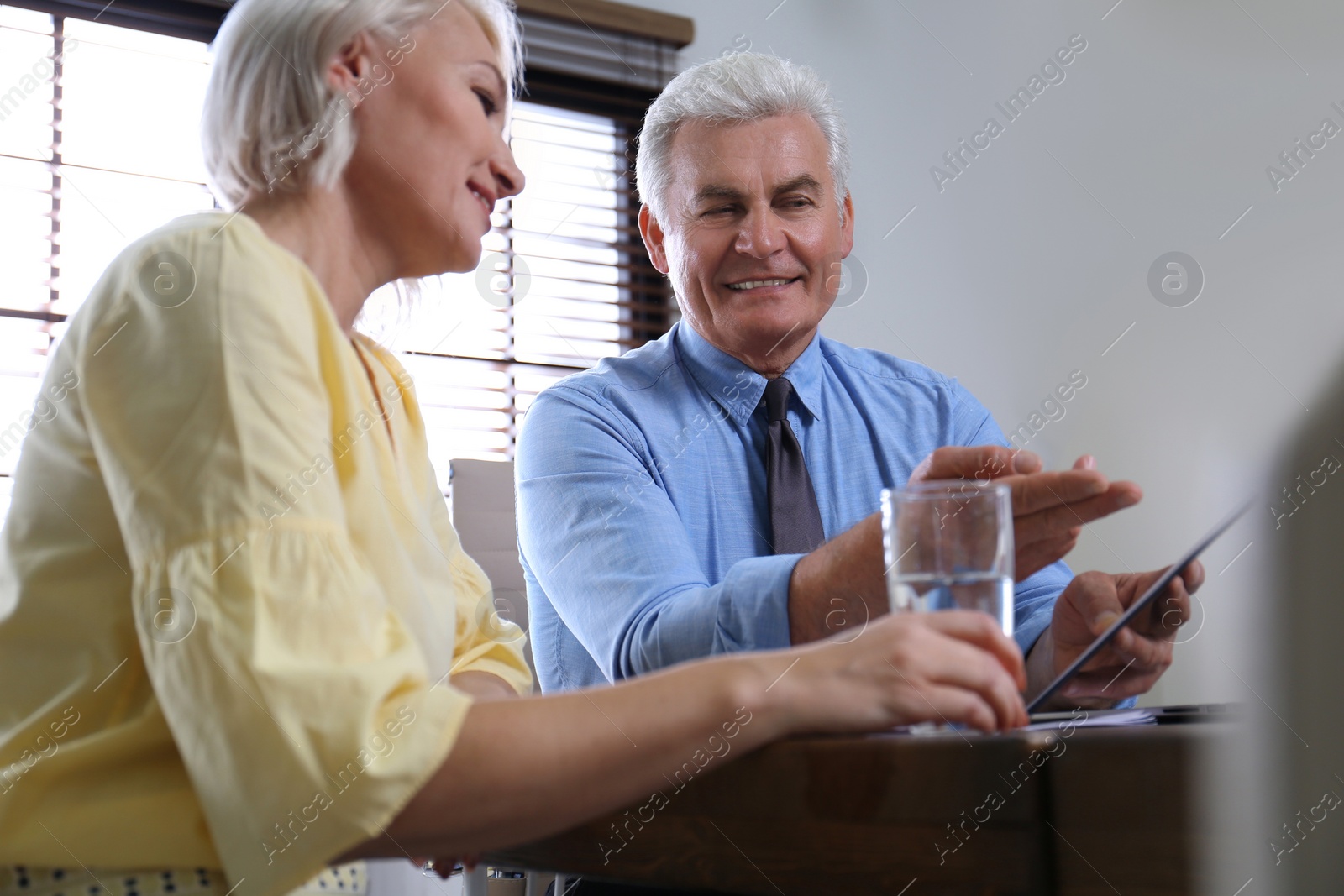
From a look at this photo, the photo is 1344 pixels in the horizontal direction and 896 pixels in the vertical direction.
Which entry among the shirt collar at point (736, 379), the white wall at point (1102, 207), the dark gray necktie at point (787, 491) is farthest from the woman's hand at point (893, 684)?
the white wall at point (1102, 207)

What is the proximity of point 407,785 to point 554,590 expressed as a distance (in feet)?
2.30

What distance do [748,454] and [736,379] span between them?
0.40 feet

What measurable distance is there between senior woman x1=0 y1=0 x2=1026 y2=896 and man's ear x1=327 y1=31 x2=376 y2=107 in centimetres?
23

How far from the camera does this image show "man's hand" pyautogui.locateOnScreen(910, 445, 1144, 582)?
2.62ft

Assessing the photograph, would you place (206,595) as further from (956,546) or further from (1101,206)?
(1101,206)

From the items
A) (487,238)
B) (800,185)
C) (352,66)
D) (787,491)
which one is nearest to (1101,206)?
(800,185)

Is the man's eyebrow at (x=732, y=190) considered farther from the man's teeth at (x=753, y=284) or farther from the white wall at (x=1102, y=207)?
the white wall at (x=1102, y=207)

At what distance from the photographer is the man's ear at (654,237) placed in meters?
1.67

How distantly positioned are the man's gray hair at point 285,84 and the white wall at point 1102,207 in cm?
121

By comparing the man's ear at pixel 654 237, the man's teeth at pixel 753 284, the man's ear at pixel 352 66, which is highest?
the man's ear at pixel 654 237

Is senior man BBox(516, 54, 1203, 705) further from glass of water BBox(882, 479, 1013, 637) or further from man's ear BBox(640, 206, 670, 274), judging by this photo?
glass of water BBox(882, 479, 1013, 637)

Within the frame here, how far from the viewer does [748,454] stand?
141 cm

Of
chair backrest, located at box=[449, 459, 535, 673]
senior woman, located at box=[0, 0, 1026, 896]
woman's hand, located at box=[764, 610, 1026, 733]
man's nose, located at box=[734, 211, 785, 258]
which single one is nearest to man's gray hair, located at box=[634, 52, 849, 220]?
man's nose, located at box=[734, 211, 785, 258]

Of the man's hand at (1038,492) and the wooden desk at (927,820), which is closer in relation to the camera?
the wooden desk at (927,820)
